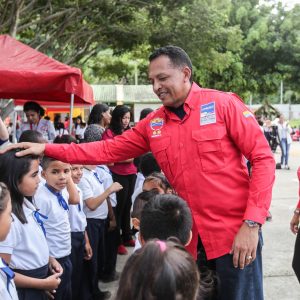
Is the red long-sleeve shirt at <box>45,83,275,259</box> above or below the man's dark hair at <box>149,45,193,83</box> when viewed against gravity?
below

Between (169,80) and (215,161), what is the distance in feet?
1.64

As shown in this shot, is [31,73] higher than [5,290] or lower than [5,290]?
higher

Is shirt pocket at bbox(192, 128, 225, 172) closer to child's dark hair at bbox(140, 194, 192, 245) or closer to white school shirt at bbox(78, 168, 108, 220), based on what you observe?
child's dark hair at bbox(140, 194, 192, 245)

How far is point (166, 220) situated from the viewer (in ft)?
6.98

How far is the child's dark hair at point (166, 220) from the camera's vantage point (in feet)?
6.97

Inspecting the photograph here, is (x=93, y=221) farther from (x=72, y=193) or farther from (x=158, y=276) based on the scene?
(x=158, y=276)

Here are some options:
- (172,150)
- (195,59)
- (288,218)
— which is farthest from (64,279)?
(195,59)

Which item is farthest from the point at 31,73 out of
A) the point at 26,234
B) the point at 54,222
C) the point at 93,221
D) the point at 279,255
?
the point at 279,255

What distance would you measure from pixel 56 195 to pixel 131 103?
80.3ft

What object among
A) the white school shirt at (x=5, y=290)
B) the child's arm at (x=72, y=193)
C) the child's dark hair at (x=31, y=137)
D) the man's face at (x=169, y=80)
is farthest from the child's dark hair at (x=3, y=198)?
the child's dark hair at (x=31, y=137)

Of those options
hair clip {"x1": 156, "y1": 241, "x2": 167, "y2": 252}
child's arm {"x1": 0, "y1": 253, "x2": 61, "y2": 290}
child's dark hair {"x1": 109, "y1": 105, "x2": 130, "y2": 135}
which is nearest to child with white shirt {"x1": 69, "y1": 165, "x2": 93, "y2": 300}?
child's arm {"x1": 0, "y1": 253, "x2": 61, "y2": 290}

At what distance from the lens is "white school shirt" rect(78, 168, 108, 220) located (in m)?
3.59

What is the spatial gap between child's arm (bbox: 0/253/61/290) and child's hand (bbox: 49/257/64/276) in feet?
0.66

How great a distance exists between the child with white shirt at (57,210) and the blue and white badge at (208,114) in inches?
42.2
